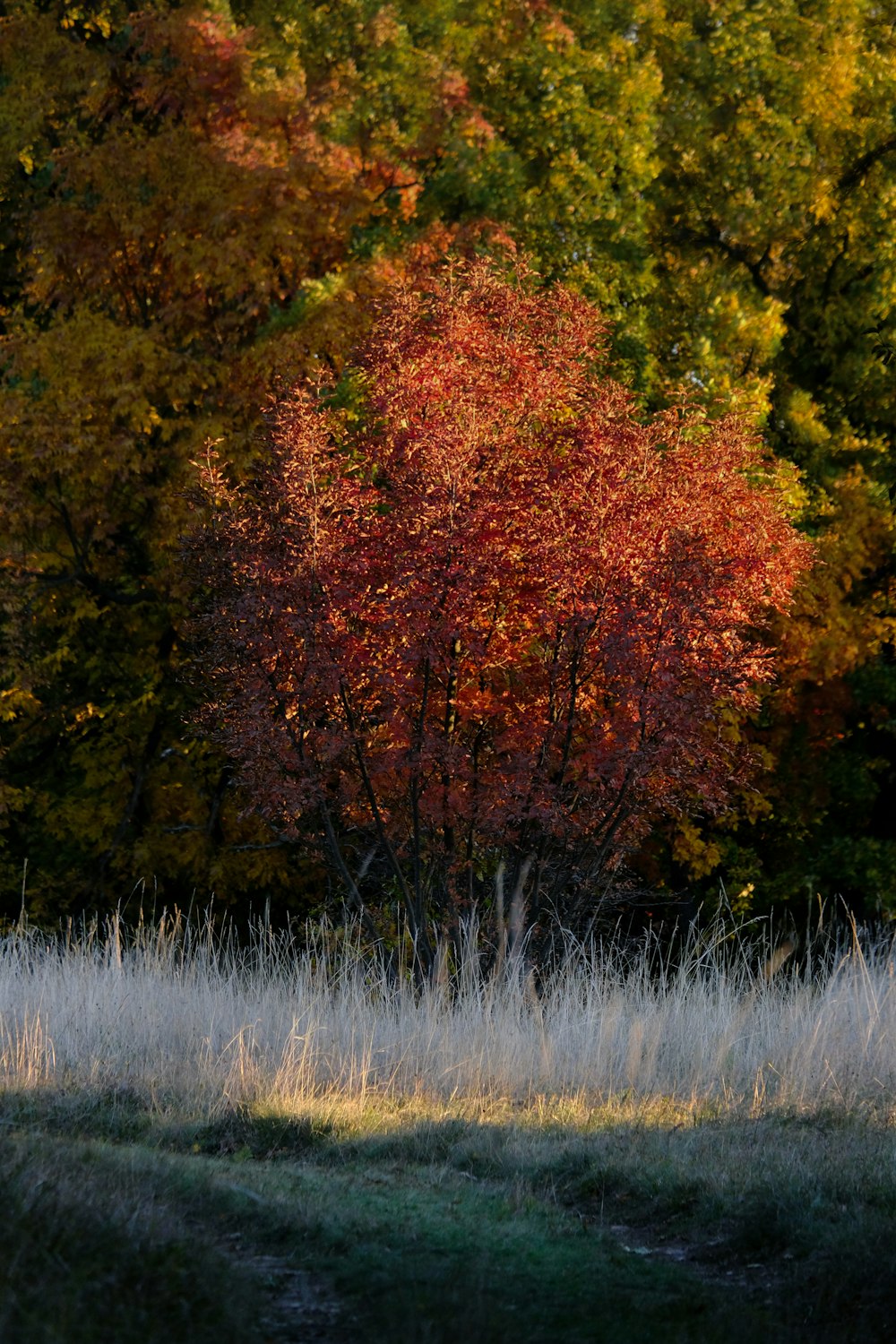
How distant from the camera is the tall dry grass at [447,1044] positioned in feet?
28.1

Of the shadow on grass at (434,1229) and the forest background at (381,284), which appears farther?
the forest background at (381,284)

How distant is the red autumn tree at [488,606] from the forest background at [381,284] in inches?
103

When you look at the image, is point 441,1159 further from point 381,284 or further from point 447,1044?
point 381,284

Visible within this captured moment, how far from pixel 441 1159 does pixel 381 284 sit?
9665 millimetres

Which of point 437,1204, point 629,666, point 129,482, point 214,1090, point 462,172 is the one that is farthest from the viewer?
point 129,482

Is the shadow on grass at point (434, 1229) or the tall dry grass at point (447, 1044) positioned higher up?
the shadow on grass at point (434, 1229)

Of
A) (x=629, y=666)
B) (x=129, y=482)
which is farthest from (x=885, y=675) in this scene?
Result: (x=129, y=482)

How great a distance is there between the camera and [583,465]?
1166 centimetres

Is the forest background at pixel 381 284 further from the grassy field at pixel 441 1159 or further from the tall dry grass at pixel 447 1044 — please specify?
the grassy field at pixel 441 1159

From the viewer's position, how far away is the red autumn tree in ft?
37.3

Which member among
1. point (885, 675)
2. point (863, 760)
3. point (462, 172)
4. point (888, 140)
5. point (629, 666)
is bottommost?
point (863, 760)

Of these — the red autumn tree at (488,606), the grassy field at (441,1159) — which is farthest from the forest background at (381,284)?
the grassy field at (441,1159)

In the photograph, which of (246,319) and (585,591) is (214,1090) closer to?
(585,591)

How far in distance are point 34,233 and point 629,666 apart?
9195 mm
